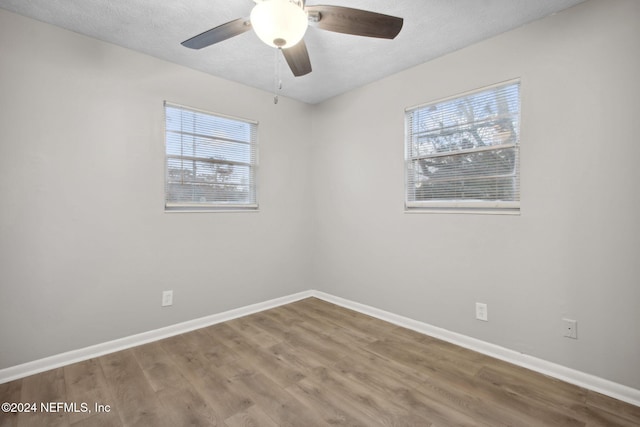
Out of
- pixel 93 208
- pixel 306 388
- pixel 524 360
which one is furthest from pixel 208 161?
pixel 524 360

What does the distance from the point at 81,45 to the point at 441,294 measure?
3.62 meters

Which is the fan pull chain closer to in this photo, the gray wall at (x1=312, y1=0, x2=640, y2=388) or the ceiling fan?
the ceiling fan

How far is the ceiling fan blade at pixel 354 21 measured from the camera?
4.89 feet

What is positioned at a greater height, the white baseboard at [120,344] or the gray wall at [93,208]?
the gray wall at [93,208]

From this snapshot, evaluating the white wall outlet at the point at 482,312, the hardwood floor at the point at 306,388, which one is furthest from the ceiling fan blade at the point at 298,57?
the white wall outlet at the point at 482,312

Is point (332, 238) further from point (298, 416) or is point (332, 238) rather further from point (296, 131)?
point (298, 416)

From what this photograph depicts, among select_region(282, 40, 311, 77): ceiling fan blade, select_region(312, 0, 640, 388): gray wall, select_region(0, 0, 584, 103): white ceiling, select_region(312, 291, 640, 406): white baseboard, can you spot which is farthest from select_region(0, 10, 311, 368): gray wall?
select_region(312, 0, 640, 388): gray wall

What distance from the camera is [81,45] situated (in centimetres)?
229

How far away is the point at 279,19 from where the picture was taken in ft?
4.46

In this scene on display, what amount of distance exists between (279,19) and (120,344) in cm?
Answer: 270

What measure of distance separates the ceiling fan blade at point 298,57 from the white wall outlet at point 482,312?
229 centimetres

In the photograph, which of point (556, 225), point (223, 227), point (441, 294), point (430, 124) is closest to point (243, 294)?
point (223, 227)

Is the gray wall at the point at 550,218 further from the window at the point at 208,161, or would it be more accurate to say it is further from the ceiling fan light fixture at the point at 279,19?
the ceiling fan light fixture at the point at 279,19

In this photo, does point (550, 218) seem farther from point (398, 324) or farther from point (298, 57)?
point (298, 57)
